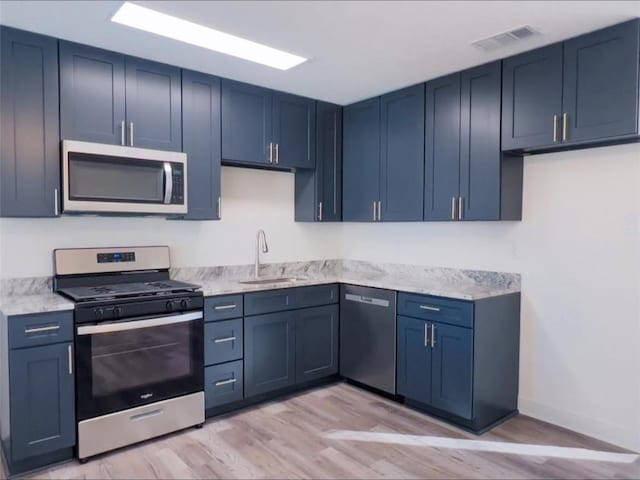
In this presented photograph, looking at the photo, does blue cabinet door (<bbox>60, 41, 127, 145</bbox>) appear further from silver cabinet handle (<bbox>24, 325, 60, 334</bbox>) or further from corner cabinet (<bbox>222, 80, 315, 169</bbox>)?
silver cabinet handle (<bbox>24, 325, 60, 334</bbox>)

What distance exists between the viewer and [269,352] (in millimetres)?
3338

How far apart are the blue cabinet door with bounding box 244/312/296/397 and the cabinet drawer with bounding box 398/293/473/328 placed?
0.89 meters

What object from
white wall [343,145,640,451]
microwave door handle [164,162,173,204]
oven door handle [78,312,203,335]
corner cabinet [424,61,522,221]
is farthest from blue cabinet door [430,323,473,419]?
microwave door handle [164,162,173,204]

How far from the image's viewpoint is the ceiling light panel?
2.37 meters

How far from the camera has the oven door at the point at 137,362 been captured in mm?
2502

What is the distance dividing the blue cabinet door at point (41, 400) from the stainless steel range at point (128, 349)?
0.06 metres

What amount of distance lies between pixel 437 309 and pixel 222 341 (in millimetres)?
1522

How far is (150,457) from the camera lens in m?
2.57

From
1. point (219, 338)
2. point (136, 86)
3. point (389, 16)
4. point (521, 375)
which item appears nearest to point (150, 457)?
point (219, 338)

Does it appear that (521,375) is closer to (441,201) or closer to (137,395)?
(441,201)

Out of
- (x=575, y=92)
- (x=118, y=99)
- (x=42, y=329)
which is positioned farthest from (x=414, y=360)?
(x=118, y=99)

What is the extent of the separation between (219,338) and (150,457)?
824 mm

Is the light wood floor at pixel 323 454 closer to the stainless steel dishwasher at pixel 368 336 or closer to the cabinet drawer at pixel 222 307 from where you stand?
the stainless steel dishwasher at pixel 368 336

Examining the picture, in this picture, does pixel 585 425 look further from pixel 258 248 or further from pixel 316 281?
pixel 258 248
